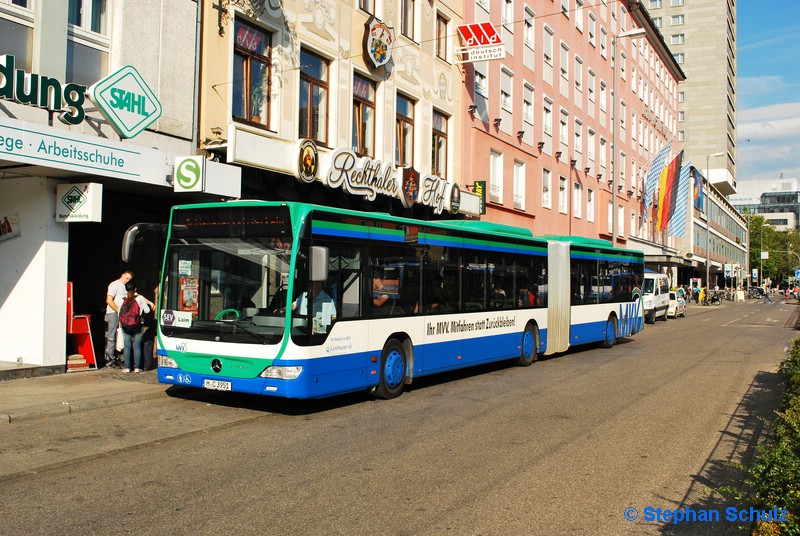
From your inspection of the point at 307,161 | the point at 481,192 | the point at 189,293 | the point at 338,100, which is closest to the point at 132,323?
the point at 189,293

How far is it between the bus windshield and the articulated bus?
0.02 meters

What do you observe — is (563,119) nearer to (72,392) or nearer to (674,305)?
(674,305)

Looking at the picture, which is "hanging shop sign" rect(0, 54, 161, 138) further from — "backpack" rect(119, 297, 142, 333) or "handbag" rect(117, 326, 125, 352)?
"handbag" rect(117, 326, 125, 352)

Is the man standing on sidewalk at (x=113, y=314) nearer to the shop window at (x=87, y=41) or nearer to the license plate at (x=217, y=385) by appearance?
the shop window at (x=87, y=41)

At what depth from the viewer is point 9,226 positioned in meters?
12.7

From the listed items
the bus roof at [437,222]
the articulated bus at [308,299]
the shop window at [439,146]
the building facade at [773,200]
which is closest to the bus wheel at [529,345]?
the bus roof at [437,222]

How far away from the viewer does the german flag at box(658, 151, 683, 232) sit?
49.6 meters

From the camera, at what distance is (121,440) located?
318 inches

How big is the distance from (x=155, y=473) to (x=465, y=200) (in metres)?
19.4

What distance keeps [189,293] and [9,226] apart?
4910mm

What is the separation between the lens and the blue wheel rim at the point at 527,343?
52.1 feet

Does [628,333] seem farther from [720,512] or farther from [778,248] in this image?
[778,248]

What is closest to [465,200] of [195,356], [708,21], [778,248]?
[195,356]

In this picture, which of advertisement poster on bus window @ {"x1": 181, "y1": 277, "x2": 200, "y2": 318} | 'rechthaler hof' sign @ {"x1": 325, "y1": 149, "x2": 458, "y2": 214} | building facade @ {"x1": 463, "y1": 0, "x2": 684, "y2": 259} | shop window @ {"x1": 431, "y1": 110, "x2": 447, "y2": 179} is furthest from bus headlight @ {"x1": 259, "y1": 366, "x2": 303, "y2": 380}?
building facade @ {"x1": 463, "y1": 0, "x2": 684, "y2": 259}
